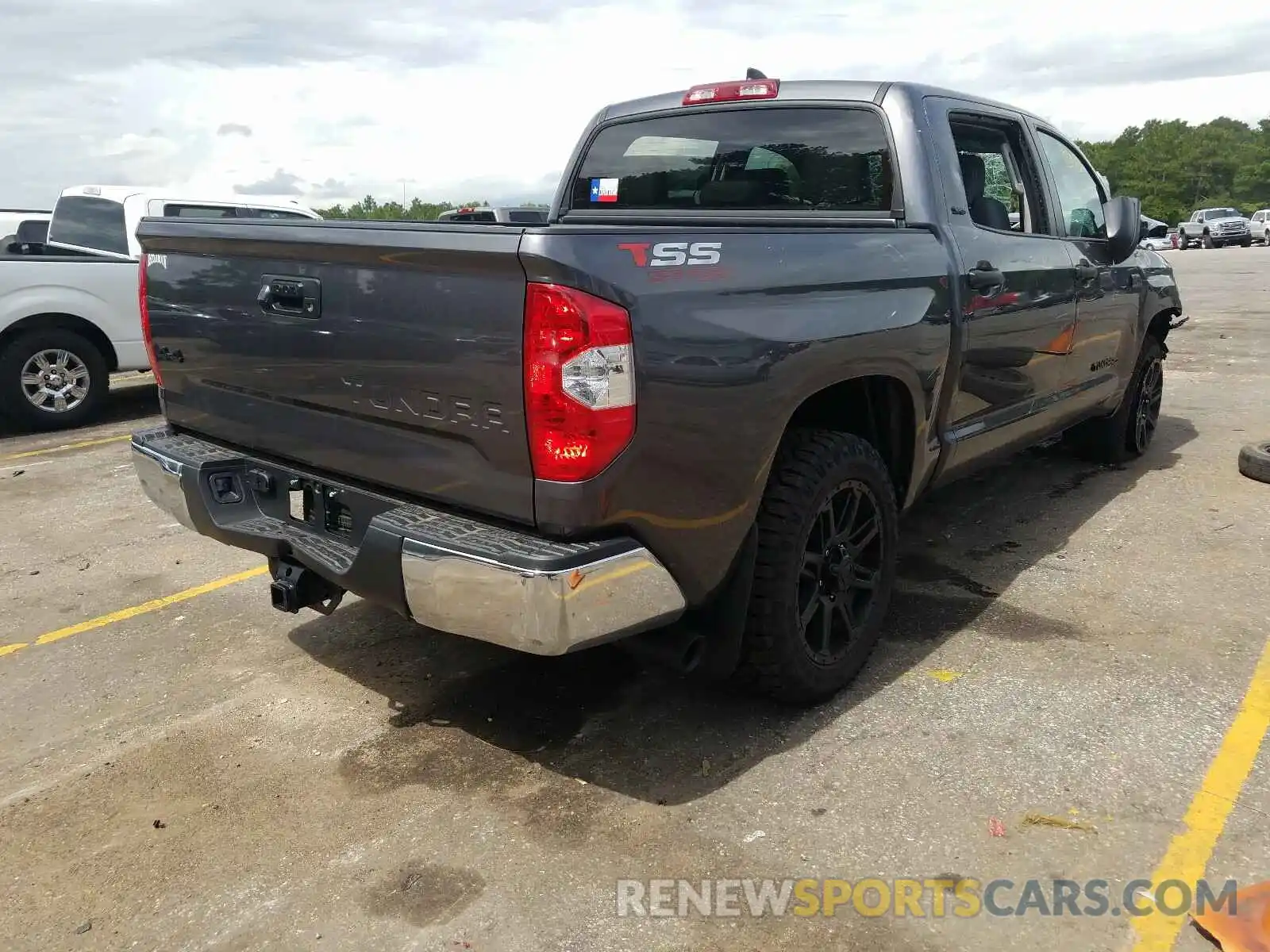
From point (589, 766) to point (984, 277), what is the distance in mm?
2244

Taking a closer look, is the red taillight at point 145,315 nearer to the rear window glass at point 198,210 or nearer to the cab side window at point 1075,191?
the cab side window at point 1075,191

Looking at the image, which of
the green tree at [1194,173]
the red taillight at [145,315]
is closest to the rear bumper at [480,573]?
the red taillight at [145,315]

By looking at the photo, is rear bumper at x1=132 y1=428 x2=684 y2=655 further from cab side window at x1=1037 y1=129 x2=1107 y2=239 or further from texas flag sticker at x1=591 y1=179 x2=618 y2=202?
cab side window at x1=1037 y1=129 x2=1107 y2=239

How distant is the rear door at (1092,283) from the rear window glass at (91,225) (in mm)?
7406

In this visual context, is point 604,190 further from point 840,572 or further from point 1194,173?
point 1194,173

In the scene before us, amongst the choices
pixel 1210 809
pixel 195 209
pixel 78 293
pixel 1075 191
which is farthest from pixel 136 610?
pixel 195 209

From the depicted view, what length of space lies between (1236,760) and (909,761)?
919 millimetres

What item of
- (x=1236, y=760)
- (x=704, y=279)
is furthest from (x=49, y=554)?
(x=1236, y=760)

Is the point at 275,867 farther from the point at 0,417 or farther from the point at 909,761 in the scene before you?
the point at 0,417

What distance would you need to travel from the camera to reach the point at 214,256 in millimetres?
3156

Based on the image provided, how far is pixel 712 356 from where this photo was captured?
259 cm

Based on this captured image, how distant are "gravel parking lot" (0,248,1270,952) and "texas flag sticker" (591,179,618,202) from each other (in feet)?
6.80

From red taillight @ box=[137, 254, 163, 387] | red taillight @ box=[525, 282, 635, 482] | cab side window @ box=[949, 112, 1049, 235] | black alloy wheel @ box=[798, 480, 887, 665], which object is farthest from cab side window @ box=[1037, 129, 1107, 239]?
red taillight @ box=[137, 254, 163, 387]

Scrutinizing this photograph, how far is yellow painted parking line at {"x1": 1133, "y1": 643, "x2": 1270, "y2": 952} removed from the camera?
2.28 m
